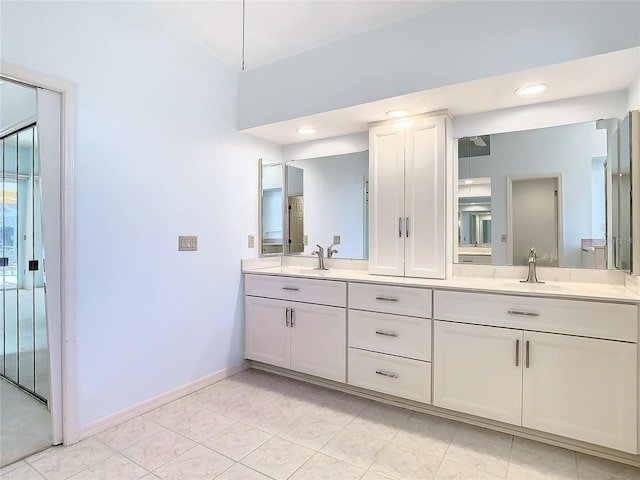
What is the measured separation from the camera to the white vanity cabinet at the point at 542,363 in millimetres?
1750

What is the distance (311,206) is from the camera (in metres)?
3.37

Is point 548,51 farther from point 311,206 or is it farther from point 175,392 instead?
point 175,392

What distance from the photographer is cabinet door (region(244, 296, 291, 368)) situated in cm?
284

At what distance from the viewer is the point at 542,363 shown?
75.4 inches

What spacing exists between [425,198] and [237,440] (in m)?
1.94

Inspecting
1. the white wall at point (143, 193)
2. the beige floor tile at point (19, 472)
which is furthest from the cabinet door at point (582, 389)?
the beige floor tile at point (19, 472)

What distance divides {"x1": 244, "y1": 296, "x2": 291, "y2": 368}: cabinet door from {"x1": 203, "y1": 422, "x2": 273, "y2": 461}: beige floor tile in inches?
28.8

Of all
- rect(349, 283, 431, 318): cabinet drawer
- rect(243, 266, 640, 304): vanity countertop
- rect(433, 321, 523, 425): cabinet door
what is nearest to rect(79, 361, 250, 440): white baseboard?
rect(243, 266, 640, 304): vanity countertop

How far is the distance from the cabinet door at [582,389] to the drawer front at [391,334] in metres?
0.56

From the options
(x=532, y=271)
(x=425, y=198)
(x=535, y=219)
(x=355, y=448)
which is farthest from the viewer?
(x=425, y=198)

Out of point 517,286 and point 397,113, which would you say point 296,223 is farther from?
point 517,286

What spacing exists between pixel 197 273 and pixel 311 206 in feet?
3.94

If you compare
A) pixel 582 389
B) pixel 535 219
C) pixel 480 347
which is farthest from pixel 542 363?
pixel 535 219

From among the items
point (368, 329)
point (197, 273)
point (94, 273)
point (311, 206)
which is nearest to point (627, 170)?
point (368, 329)
